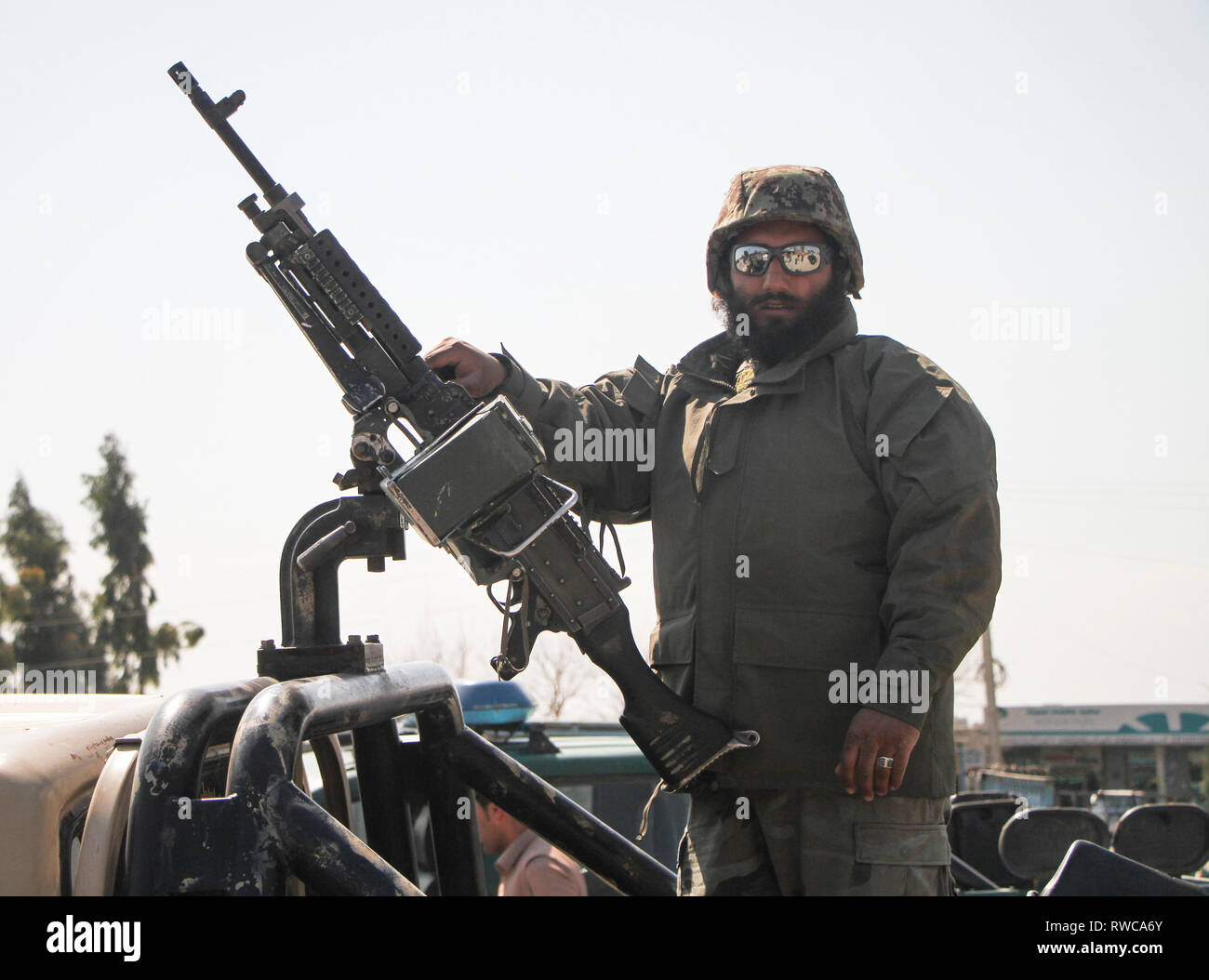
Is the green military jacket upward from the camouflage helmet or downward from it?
downward

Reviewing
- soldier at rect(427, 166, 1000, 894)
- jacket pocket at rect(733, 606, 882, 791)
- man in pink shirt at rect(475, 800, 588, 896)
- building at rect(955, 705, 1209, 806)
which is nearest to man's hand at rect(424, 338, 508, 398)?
soldier at rect(427, 166, 1000, 894)

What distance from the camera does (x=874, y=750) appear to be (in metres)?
2.67

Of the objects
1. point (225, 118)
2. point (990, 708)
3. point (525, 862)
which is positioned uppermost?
point (225, 118)

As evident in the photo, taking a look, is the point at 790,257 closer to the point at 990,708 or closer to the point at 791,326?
the point at 791,326

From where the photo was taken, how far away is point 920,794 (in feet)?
9.11

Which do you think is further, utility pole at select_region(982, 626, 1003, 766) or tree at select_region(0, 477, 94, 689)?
utility pole at select_region(982, 626, 1003, 766)

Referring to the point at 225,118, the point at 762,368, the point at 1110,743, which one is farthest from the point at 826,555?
the point at 1110,743

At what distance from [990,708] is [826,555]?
116 ft

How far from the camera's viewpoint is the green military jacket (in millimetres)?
2771

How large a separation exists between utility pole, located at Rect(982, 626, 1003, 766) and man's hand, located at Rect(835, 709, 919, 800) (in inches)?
1320

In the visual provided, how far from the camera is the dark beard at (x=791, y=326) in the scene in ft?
10.4

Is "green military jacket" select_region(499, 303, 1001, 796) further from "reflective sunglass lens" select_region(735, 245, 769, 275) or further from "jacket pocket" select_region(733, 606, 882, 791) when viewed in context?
"reflective sunglass lens" select_region(735, 245, 769, 275)

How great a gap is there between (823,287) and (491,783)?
1.40m
